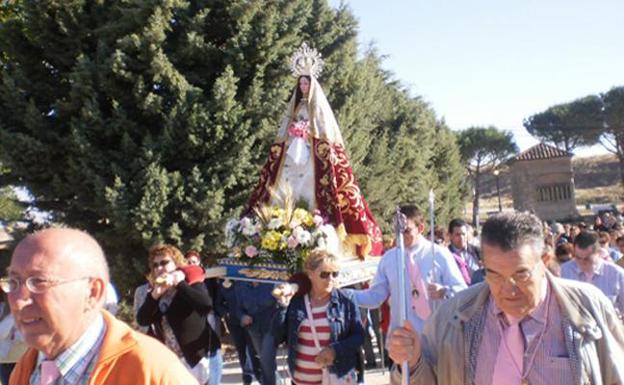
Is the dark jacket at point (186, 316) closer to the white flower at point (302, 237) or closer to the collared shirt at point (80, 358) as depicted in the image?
the white flower at point (302, 237)

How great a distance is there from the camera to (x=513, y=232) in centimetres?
277

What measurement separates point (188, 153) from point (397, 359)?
411 inches

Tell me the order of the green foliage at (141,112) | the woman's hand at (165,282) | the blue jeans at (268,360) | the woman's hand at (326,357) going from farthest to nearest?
the green foliage at (141,112) < the blue jeans at (268,360) < the woman's hand at (165,282) < the woman's hand at (326,357)

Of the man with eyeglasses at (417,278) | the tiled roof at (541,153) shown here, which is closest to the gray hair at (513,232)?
the man with eyeglasses at (417,278)

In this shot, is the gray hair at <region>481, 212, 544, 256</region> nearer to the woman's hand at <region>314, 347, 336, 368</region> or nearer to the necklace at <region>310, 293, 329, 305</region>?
the woman's hand at <region>314, 347, 336, 368</region>

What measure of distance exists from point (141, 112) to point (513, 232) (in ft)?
36.5

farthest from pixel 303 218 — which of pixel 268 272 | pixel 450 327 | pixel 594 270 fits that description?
pixel 450 327

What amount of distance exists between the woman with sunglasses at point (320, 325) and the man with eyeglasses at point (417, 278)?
41 centimetres

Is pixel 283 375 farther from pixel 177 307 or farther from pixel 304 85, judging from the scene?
pixel 304 85

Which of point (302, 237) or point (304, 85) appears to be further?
point (304, 85)

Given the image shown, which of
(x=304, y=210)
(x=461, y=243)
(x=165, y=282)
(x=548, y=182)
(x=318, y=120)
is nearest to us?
(x=165, y=282)

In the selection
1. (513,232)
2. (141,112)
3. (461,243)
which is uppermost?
Answer: (141,112)

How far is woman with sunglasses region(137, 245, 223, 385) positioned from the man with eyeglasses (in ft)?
4.69

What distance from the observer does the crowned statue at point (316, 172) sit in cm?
937
